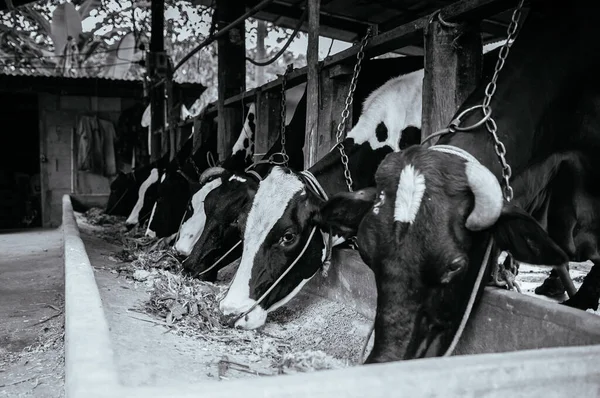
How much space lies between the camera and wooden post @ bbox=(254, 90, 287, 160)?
5.95 m

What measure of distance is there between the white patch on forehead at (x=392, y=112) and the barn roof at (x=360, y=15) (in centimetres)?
268

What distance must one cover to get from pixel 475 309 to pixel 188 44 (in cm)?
1799

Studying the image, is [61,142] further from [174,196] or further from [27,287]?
[27,287]

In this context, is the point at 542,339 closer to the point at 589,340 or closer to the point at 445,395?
the point at 589,340

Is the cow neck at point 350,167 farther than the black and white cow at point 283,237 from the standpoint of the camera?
Yes

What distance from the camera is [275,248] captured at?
321cm

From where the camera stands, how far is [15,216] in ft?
54.8

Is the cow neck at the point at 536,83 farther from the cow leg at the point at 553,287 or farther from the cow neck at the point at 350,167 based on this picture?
the cow leg at the point at 553,287

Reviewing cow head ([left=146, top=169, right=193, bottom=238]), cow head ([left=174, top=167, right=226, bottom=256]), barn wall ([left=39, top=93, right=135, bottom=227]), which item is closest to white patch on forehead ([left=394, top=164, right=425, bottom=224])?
cow head ([left=174, top=167, right=226, bottom=256])

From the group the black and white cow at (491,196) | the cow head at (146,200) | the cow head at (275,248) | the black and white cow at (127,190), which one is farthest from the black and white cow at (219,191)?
the black and white cow at (127,190)

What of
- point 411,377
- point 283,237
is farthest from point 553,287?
point 411,377

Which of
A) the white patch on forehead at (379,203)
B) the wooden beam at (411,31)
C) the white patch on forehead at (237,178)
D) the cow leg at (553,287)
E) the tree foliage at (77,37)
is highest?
the tree foliage at (77,37)

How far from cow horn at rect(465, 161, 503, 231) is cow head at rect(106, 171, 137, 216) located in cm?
888

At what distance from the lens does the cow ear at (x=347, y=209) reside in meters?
2.60
